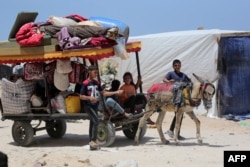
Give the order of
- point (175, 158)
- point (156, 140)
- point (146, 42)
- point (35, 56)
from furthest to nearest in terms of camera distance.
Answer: point (146, 42), point (156, 140), point (35, 56), point (175, 158)

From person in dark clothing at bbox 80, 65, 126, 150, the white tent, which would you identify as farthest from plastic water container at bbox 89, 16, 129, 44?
the white tent

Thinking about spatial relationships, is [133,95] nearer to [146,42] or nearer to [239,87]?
[239,87]

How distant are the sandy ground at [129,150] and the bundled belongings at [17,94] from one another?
2.74ft

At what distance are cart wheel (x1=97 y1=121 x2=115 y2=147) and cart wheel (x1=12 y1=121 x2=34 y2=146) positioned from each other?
5.06 feet

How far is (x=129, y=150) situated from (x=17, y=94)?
2.65 meters

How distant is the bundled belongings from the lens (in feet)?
33.9

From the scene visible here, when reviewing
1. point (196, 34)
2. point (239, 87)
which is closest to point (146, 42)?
point (196, 34)

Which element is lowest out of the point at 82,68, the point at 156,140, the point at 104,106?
the point at 156,140

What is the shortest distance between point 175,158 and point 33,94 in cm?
350

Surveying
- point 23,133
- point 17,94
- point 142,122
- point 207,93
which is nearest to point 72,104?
point 17,94

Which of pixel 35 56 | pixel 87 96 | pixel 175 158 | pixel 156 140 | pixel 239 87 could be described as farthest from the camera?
pixel 239 87

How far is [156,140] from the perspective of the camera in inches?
441

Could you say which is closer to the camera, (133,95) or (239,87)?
(133,95)

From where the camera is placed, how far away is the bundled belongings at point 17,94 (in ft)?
33.9
